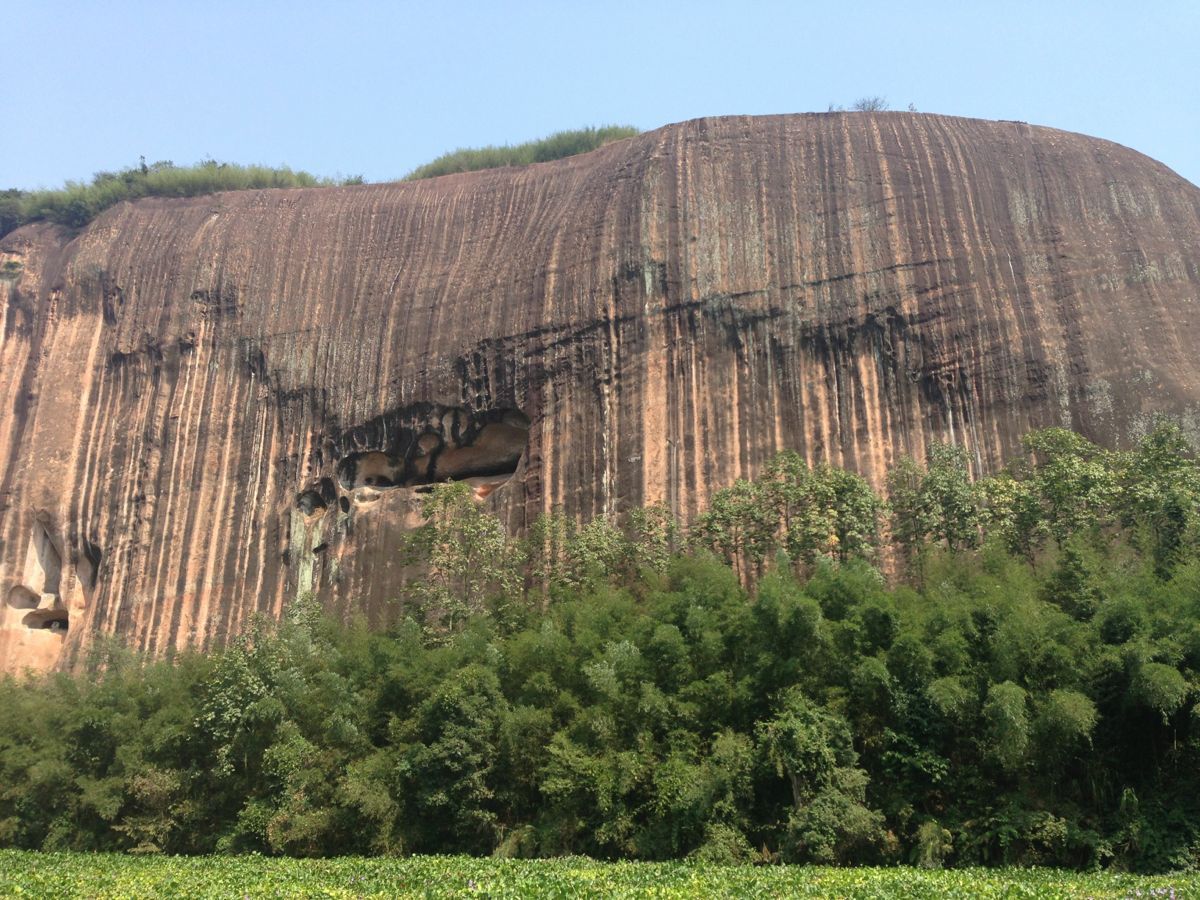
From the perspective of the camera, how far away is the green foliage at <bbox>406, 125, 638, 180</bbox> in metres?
38.4

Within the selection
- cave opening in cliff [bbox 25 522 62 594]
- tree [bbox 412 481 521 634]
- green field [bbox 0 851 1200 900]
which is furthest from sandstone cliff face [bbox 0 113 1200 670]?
green field [bbox 0 851 1200 900]

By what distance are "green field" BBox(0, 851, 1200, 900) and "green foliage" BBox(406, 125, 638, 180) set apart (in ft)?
88.2

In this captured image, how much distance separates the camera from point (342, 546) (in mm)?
28312

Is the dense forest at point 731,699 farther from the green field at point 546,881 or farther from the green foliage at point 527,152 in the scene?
the green foliage at point 527,152

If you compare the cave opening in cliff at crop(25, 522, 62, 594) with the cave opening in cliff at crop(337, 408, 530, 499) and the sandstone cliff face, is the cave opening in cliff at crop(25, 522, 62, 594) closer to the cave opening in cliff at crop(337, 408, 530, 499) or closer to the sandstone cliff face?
the sandstone cliff face

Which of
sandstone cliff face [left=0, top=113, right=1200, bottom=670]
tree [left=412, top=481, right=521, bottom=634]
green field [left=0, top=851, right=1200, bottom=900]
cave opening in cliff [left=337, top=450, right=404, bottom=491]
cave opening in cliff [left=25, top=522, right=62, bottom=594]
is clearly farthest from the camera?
cave opening in cliff [left=25, top=522, right=62, bottom=594]

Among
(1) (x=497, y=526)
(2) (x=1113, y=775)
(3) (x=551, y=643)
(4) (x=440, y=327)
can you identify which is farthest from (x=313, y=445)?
(2) (x=1113, y=775)

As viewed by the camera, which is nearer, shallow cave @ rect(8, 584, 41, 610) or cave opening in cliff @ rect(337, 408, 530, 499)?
cave opening in cliff @ rect(337, 408, 530, 499)

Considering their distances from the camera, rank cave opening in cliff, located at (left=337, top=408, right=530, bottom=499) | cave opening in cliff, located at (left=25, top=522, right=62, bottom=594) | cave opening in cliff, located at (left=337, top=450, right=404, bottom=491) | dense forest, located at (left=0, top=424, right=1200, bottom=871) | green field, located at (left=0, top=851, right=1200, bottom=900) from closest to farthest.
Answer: green field, located at (left=0, top=851, right=1200, bottom=900) → dense forest, located at (left=0, top=424, right=1200, bottom=871) → cave opening in cliff, located at (left=337, top=408, right=530, bottom=499) → cave opening in cliff, located at (left=337, top=450, right=404, bottom=491) → cave opening in cliff, located at (left=25, top=522, right=62, bottom=594)

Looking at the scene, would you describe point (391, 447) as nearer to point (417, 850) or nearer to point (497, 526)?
point (497, 526)

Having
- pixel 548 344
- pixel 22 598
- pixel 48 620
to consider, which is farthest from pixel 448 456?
pixel 22 598

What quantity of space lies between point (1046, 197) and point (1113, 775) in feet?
51.3

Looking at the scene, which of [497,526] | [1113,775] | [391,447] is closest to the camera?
[1113,775]

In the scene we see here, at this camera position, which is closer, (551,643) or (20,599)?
(551,643)
